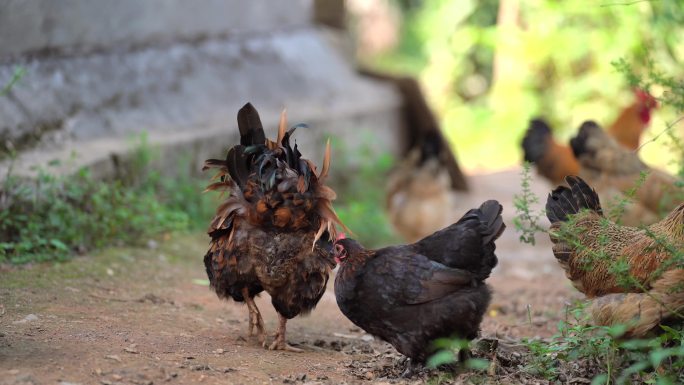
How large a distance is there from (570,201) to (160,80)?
229 inches

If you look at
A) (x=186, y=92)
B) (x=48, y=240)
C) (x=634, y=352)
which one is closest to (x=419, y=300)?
(x=634, y=352)

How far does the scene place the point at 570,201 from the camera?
5191mm

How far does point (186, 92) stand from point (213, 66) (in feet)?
2.69

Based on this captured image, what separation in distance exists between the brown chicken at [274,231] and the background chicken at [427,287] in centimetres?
47

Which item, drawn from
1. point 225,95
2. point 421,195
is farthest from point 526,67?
point 225,95

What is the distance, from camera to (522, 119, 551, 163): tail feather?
9.76 meters

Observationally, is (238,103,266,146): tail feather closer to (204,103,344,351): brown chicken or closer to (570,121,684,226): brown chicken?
(204,103,344,351): brown chicken

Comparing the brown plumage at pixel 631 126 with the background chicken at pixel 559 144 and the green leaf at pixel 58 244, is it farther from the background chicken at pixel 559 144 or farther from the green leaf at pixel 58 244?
the green leaf at pixel 58 244

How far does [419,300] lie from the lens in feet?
15.0

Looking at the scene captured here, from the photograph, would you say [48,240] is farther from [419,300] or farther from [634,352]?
[634,352]

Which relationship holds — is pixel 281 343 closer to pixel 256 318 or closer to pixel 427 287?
pixel 256 318

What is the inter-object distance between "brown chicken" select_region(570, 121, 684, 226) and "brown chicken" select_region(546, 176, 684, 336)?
210 centimetres

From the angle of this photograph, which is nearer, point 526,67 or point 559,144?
point 559,144

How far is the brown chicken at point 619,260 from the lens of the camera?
4359 millimetres
